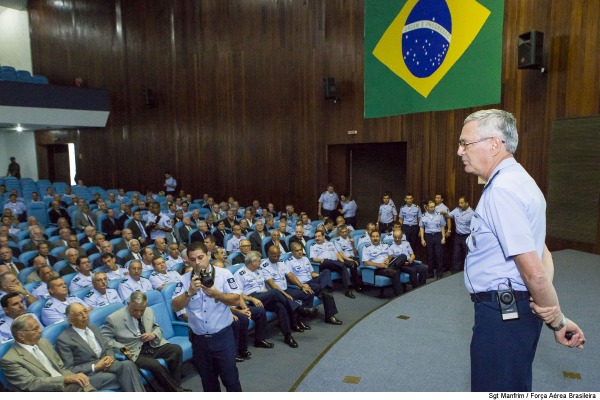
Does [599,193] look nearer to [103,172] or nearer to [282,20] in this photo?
[282,20]

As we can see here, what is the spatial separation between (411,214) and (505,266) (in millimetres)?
6756

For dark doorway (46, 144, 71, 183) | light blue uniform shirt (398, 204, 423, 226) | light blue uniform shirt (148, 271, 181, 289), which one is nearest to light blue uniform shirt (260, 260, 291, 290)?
light blue uniform shirt (148, 271, 181, 289)

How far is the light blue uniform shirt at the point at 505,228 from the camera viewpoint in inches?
51.5

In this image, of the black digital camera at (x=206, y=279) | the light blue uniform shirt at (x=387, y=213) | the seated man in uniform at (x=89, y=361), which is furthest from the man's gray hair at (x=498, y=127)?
the light blue uniform shirt at (x=387, y=213)

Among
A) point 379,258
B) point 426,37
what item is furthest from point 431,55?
point 379,258

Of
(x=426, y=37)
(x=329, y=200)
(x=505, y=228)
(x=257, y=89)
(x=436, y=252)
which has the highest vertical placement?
(x=426, y=37)

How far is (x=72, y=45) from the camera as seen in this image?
49.9 ft

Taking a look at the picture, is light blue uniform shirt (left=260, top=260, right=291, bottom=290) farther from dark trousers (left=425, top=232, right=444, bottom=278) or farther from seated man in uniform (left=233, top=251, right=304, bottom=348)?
dark trousers (left=425, top=232, right=444, bottom=278)

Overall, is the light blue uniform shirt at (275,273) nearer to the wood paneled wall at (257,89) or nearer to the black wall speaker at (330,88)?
the wood paneled wall at (257,89)

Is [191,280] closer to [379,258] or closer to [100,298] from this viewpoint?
[100,298]

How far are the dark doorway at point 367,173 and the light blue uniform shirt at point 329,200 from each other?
53 centimetres

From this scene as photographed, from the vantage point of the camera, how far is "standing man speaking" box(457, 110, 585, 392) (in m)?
1.32

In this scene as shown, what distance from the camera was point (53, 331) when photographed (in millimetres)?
3334

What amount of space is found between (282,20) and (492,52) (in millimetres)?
5300
